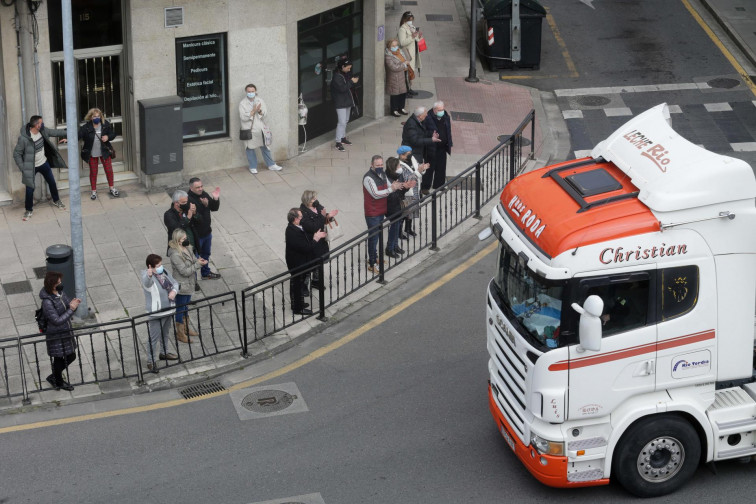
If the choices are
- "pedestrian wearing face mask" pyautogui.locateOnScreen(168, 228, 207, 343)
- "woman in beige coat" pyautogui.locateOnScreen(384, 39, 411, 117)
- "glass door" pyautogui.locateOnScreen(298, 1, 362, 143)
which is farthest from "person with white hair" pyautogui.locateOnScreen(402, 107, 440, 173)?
"pedestrian wearing face mask" pyautogui.locateOnScreen(168, 228, 207, 343)

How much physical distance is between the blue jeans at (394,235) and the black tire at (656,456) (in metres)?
6.62

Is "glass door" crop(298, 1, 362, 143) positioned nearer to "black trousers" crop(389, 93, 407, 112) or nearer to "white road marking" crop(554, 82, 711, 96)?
"black trousers" crop(389, 93, 407, 112)

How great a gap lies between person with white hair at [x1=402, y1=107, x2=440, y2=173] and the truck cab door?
879 cm

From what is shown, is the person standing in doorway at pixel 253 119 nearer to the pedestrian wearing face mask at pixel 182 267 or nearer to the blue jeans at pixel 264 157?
the blue jeans at pixel 264 157

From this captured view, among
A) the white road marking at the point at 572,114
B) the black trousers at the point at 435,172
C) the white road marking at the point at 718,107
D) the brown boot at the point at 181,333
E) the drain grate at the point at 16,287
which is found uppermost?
the white road marking at the point at 718,107

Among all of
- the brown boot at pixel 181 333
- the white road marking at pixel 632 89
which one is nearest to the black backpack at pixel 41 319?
the brown boot at pixel 181 333

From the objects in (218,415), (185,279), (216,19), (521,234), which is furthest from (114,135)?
(521,234)

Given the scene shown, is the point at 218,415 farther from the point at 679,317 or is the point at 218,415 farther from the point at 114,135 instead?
the point at 114,135

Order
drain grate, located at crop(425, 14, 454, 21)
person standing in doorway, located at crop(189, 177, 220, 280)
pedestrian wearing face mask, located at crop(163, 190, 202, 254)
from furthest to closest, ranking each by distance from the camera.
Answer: drain grate, located at crop(425, 14, 454, 21) < person standing in doorway, located at crop(189, 177, 220, 280) < pedestrian wearing face mask, located at crop(163, 190, 202, 254)

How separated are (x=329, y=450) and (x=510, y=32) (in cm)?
1623

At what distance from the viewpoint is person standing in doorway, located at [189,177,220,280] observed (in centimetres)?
1599

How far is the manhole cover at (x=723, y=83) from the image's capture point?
81.4 feet

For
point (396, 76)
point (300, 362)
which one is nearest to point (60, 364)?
point (300, 362)

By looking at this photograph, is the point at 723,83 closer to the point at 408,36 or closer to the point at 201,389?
the point at 408,36
